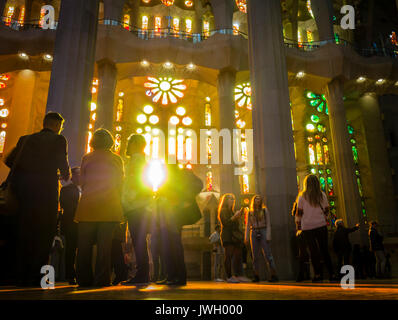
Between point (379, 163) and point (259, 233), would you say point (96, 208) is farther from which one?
point (379, 163)

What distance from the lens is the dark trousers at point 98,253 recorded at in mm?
3037

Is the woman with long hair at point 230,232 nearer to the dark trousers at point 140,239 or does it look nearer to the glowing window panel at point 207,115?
the dark trousers at point 140,239

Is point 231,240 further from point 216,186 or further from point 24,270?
point 216,186

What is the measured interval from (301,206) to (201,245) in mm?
10279

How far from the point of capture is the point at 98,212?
3158mm

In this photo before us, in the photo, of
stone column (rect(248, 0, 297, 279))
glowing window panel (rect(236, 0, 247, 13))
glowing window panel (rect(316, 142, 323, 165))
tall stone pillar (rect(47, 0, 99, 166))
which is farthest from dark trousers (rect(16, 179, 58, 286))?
glowing window panel (rect(236, 0, 247, 13))

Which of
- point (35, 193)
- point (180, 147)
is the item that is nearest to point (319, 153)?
point (180, 147)

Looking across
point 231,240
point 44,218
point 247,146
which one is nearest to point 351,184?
point 247,146

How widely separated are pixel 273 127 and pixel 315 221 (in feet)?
14.8

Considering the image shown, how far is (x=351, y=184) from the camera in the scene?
17.0 m

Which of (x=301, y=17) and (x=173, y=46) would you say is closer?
(x=173, y=46)

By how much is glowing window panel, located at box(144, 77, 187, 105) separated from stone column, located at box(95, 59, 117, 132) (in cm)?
664

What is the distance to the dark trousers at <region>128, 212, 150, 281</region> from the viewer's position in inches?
138

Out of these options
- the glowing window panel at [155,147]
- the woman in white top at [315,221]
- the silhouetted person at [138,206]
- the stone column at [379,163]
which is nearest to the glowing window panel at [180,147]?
the glowing window panel at [155,147]
